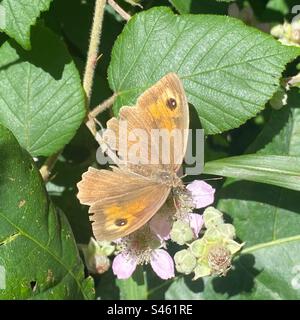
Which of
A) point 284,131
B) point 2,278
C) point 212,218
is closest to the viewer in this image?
point 2,278

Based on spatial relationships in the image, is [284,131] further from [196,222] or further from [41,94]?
[41,94]

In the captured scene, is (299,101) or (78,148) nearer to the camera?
(299,101)

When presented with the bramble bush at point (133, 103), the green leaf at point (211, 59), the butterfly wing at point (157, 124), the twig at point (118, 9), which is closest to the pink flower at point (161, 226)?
the bramble bush at point (133, 103)

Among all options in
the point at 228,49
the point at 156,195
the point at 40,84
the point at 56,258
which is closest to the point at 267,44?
the point at 228,49

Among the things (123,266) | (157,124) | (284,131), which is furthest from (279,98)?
(123,266)

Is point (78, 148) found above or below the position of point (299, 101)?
below

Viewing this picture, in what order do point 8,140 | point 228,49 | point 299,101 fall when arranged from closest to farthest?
point 8,140, point 228,49, point 299,101

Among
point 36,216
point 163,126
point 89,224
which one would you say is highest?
point 163,126

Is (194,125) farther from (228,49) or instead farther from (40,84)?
(40,84)
